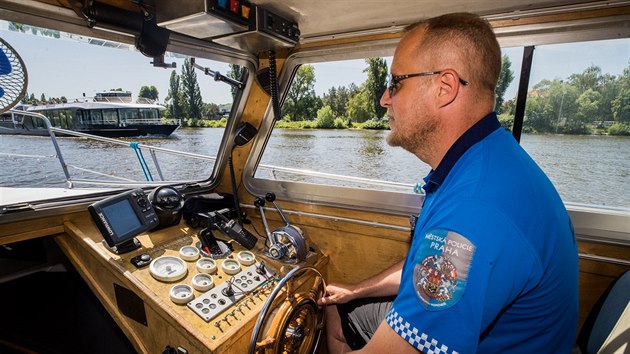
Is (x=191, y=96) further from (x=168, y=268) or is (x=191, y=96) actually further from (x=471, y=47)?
(x=471, y=47)

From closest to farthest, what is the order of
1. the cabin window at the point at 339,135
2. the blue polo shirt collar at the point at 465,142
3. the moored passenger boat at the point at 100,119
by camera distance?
the blue polo shirt collar at the point at 465,142 → the moored passenger boat at the point at 100,119 → the cabin window at the point at 339,135

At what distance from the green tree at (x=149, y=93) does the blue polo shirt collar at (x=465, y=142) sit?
2007mm

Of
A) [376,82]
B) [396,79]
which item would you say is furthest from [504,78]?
[396,79]

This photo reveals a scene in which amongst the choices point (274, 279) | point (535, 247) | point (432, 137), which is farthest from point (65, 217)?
point (535, 247)

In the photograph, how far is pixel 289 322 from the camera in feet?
4.53

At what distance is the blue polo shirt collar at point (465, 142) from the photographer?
3.14 feet

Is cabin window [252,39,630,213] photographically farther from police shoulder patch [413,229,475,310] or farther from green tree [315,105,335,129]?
→ police shoulder patch [413,229,475,310]

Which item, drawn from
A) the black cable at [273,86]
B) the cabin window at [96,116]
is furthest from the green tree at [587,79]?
the cabin window at [96,116]

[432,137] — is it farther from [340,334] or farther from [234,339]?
[340,334]

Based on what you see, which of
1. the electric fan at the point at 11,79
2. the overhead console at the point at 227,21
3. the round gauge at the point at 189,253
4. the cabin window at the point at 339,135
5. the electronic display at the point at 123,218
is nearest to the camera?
the electric fan at the point at 11,79

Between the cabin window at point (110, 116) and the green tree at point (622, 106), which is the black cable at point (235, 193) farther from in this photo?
the green tree at point (622, 106)

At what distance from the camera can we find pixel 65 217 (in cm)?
183

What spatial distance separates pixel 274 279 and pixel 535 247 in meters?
1.21

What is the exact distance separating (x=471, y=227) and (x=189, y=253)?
1.45 meters
